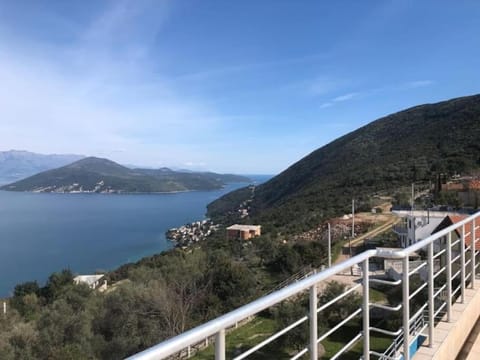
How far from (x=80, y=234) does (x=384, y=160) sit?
2202 inches

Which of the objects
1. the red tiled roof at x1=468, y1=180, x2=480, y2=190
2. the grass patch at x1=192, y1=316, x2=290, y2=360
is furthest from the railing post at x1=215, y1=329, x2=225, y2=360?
the red tiled roof at x1=468, y1=180, x2=480, y2=190

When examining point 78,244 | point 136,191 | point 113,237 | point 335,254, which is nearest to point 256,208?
point 113,237

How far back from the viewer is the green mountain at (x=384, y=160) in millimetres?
39594

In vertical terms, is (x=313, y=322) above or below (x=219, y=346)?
below

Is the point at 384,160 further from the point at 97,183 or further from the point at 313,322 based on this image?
the point at 97,183

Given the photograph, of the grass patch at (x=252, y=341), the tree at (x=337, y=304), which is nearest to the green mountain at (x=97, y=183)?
the grass patch at (x=252, y=341)

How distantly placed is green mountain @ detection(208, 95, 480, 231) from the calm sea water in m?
22.2

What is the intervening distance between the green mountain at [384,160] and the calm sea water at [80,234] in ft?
73.0

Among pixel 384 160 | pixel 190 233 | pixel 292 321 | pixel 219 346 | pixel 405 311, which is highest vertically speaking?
pixel 384 160

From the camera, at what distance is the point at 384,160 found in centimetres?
5166

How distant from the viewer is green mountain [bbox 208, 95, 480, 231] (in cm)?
3959

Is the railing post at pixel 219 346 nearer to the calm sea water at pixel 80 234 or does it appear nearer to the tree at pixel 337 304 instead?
the tree at pixel 337 304

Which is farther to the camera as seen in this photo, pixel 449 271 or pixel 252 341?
pixel 252 341

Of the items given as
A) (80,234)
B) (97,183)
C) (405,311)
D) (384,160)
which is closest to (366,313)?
(405,311)
